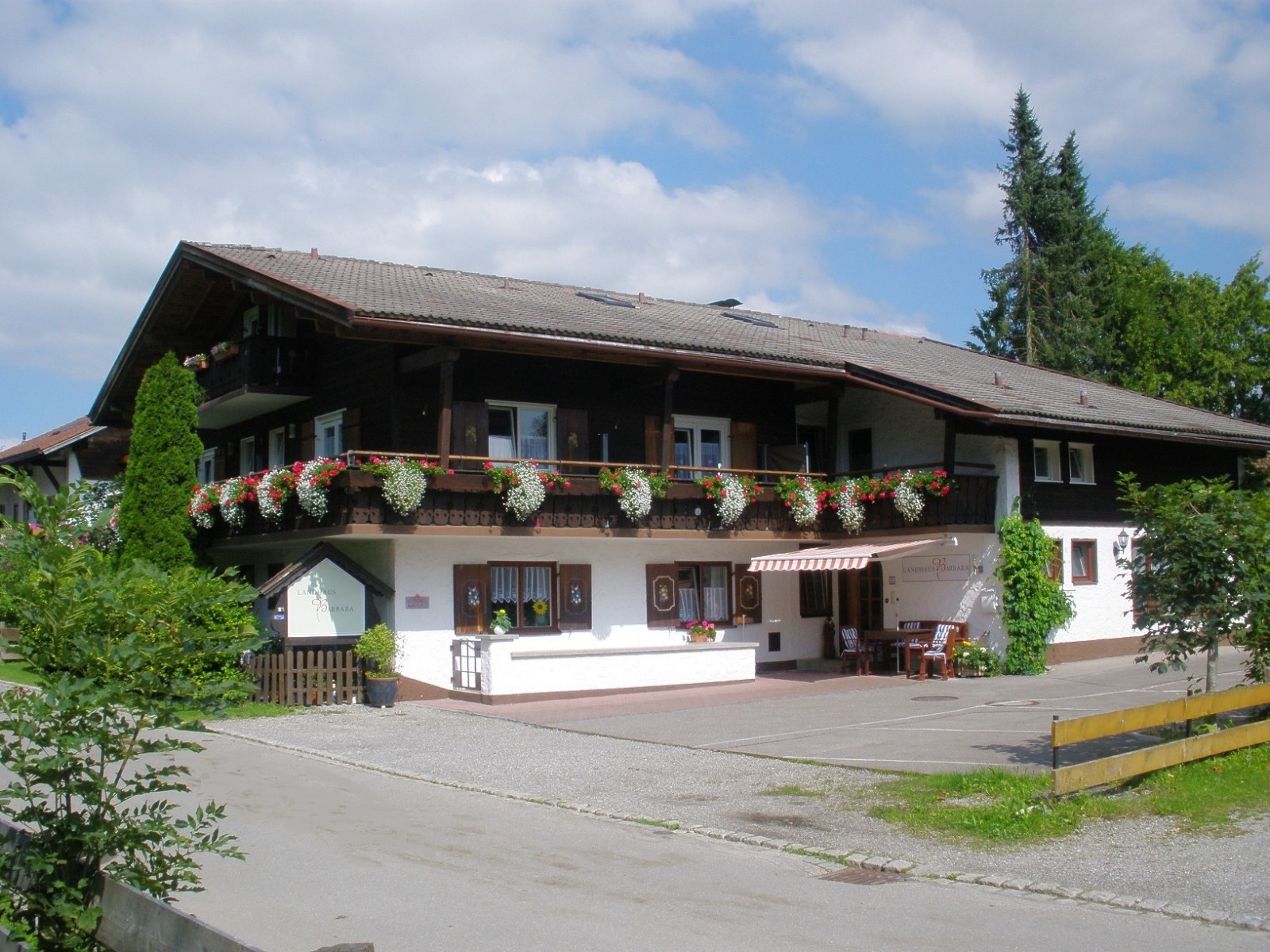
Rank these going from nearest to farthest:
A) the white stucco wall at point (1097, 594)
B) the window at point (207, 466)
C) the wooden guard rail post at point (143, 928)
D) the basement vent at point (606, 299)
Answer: the wooden guard rail post at point (143, 928), the white stucco wall at point (1097, 594), the basement vent at point (606, 299), the window at point (207, 466)

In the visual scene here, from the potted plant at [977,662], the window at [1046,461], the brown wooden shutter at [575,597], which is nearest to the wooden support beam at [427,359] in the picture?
the brown wooden shutter at [575,597]

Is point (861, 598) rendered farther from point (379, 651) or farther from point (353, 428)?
point (353, 428)

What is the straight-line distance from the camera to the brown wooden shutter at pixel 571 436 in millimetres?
23719

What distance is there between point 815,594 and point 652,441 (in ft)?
16.6

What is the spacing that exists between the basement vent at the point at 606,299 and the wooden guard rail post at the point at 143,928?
75.9 feet

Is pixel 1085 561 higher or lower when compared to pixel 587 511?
lower

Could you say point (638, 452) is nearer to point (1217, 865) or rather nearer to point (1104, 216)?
point (1217, 865)

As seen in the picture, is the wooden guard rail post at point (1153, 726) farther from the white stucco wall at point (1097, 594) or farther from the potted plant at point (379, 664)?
the white stucco wall at point (1097, 594)

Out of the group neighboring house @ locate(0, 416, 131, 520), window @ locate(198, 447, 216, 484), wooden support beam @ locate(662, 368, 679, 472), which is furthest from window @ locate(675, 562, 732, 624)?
neighboring house @ locate(0, 416, 131, 520)

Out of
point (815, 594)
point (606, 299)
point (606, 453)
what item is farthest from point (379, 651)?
point (606, 299)

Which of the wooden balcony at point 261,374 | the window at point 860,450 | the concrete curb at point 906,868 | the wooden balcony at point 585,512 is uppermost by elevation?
the wooden balcony at point 261,374

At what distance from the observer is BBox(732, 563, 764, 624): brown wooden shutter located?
2564cm

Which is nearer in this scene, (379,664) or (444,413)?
(379,664)

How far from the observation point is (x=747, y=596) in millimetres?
25750
